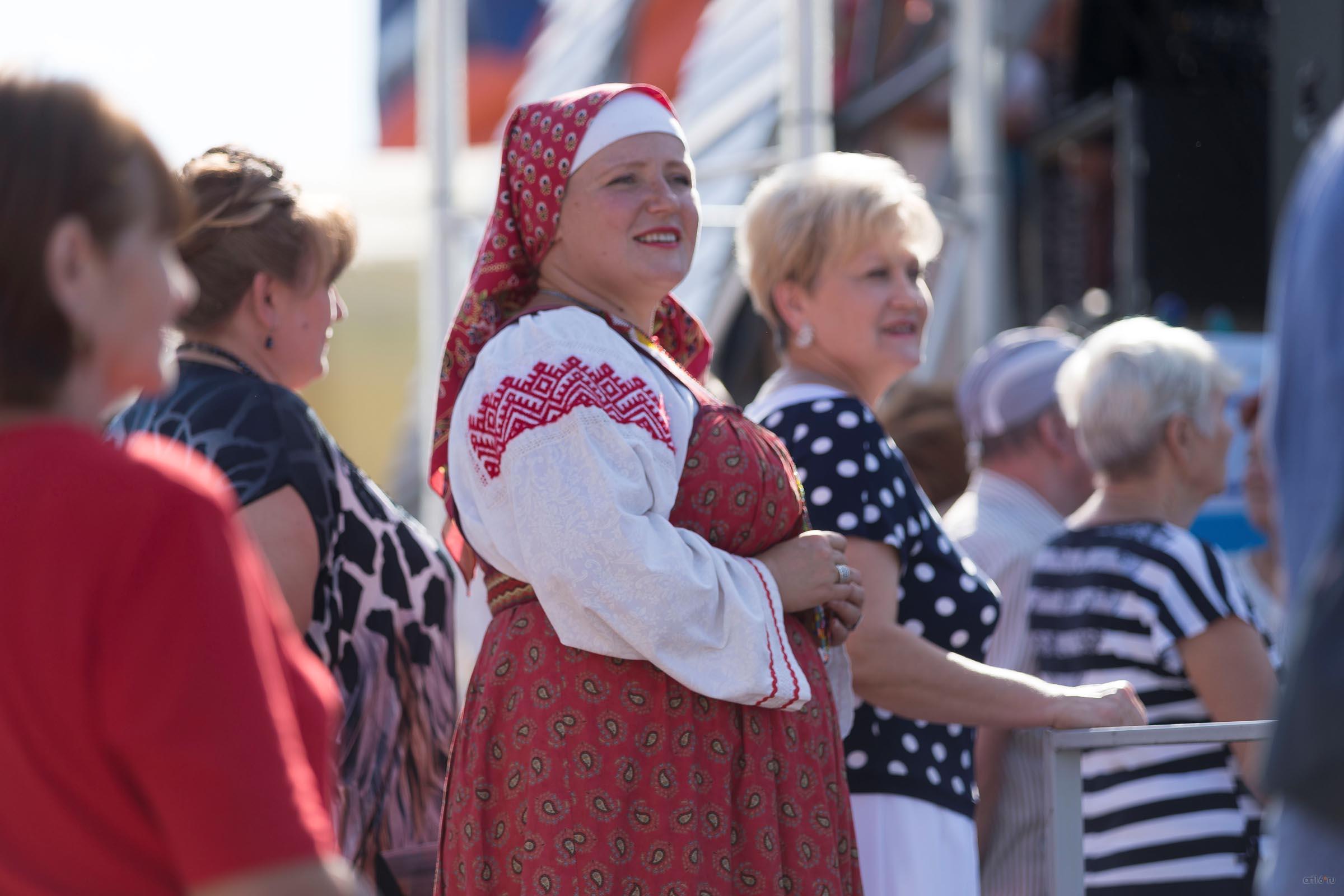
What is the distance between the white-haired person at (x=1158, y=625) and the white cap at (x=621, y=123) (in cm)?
103

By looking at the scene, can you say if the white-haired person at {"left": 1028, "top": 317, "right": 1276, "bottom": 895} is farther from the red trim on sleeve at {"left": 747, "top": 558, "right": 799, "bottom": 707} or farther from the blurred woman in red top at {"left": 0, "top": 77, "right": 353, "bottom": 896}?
the blurred woman in red top at {"left": 0, "top": 77, "right": 353, "bottom": 896}

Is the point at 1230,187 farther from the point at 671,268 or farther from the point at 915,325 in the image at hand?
the point at 671,268

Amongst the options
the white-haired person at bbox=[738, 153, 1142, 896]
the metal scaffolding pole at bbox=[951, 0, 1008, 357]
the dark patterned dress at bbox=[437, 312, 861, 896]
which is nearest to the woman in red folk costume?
the dark patterned dress at bbox=[437, 312, 861, 896]

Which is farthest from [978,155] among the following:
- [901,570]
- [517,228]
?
[517,228]

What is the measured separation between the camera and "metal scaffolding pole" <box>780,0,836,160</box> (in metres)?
5.00

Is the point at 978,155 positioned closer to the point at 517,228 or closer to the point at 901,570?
the point at 901,570

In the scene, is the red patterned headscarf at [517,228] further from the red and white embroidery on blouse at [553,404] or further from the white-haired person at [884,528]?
the white-haired person at [884,528]

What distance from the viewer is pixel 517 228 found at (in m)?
2.07

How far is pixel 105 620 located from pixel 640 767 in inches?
37.0

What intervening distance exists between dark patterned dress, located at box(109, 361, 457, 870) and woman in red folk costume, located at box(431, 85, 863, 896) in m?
0.26

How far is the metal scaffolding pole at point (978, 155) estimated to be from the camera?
18.2 ft

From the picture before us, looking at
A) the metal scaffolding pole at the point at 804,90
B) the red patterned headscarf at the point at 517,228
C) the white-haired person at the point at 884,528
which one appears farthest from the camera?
the metal scaffolding pole at the point at 804,90

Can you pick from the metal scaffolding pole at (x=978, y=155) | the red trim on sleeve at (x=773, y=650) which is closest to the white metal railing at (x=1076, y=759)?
the red trim on sleeve at (x=773, y=650)

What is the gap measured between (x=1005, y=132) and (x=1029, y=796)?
5651mm
